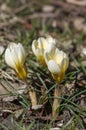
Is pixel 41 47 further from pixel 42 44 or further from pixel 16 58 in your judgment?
pixel 16 58

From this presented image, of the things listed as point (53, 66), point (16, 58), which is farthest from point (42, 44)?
point (53, 66)

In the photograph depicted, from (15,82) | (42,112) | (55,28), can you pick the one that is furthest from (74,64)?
(55,28)

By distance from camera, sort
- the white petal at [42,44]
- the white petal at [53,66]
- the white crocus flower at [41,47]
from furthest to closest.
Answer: the white petal at [42,44]
the white crocus flower at [41,47]
the white petal at [53,66]

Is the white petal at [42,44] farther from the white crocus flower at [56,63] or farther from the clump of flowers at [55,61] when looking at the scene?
the white crocus flower at [56,63]

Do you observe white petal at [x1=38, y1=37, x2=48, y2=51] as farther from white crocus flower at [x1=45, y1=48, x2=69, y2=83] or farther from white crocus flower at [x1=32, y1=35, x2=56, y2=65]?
white crocus flower at [x1=45, y1=48, x2=69, y2=83]

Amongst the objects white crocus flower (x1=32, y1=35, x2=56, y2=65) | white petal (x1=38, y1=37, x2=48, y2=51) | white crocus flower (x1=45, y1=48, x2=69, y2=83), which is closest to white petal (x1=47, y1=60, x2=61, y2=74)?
white crocus flower (x1=45, y1=48, x2=69, y2=83)

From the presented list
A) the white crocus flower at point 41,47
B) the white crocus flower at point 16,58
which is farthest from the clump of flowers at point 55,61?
the white crocus flower at point 16,58
